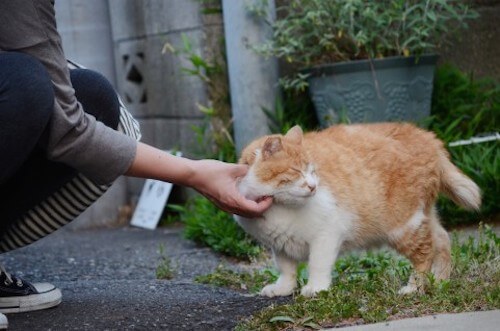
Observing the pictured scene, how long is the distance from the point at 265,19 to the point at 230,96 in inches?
21.3

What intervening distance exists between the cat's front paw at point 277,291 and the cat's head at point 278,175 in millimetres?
357

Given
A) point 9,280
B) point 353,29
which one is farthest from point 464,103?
point 9,280

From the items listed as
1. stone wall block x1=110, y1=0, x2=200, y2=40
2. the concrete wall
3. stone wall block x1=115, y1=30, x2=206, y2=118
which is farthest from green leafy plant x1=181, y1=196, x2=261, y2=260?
stone wall block x1=110, y1=0, x2=200, y2=40

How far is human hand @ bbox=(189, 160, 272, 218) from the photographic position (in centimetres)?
273

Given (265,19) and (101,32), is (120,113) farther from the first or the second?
(101,32)

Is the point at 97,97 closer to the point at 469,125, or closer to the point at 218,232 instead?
the point at 218,232

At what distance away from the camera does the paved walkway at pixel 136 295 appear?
2.74m

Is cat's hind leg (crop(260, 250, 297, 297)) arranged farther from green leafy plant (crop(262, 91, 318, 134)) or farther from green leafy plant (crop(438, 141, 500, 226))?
green leafy plant (crop(262, 91, 318, 134))

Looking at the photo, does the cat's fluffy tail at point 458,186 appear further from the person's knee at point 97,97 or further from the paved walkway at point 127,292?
the person's knee at point 97,97

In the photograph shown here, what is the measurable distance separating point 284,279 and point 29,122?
1123mm

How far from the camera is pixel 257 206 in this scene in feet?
9.46

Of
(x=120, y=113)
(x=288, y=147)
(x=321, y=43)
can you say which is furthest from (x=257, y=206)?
(x=321, y=43)

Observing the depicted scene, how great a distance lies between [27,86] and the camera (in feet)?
8.29

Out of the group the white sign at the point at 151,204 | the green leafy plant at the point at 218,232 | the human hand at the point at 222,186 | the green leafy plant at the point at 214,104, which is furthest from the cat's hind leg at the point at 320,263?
the white sign at the point at 151,204
